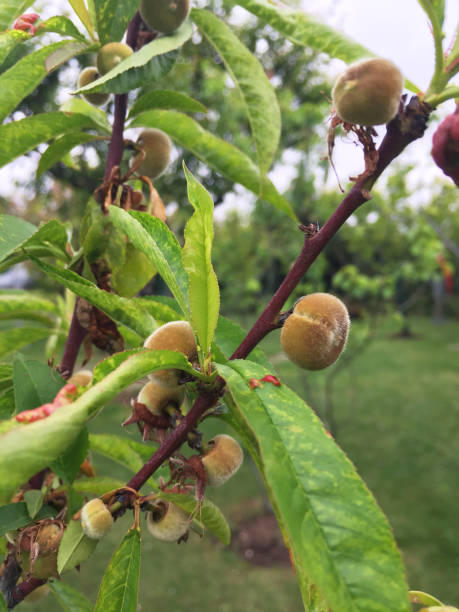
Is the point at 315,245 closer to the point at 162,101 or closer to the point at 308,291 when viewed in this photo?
the point at 162,101

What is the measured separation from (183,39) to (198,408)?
550 millimetres

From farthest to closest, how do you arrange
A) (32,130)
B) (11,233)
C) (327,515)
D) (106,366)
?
(32,130), (11,233), (106,366), (327,515)

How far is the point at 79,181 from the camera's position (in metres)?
6.44

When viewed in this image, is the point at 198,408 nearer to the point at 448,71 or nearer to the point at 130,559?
the point at 130,559

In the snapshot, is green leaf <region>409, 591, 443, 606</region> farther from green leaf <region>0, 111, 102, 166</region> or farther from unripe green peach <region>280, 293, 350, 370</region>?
green leaf <region>0, 111, 102, 166</region>

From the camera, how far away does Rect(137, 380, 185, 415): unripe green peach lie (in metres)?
0.69

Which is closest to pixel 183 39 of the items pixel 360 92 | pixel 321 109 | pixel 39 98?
pixel 360 92

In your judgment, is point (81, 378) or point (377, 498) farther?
point (377, 498)

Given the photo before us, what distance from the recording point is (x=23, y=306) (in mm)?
1051

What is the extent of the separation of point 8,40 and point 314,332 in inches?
24.8

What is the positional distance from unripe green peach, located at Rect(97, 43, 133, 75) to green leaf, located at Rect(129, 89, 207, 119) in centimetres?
11

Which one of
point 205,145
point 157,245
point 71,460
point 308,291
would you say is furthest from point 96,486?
point 308,291

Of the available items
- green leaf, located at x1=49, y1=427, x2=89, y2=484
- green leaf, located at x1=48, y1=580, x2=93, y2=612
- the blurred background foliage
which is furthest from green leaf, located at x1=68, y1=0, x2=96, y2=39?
the blurred background foliage

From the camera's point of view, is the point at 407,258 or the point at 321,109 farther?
the point at 407,258
